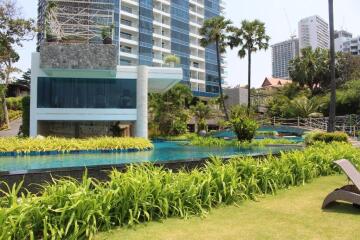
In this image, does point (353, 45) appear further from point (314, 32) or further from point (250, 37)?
point (250, 37)

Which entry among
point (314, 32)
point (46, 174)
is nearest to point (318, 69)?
point (46, 174)

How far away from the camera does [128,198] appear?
5.21 m

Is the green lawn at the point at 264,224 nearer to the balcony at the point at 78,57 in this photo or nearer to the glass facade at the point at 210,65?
the balcony at the point at 78,57

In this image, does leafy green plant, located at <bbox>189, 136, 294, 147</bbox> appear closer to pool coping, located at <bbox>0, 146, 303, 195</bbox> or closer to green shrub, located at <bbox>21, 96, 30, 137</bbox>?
green shrub, located at <bbox>21, 96, 30, 137</bbox>

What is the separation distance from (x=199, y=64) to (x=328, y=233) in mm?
72068

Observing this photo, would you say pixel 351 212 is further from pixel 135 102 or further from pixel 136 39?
pixel 136 39

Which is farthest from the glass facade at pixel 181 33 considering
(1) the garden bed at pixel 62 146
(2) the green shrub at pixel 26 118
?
(1) the garden bed at pixel 62 146

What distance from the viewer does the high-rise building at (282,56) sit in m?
123

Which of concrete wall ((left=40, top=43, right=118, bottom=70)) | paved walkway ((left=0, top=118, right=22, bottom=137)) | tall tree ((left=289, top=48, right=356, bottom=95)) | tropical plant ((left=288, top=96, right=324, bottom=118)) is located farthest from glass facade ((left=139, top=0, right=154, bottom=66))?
concrete wall ((left=40, top=43, right=118, bottom=70))

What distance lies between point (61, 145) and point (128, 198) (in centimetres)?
1443

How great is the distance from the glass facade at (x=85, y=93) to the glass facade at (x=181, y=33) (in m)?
42.2

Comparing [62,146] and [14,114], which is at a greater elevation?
[14,114]

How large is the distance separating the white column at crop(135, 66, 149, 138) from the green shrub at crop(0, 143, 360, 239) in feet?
63.3

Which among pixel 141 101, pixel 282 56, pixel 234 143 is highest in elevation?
pixel 282 56
